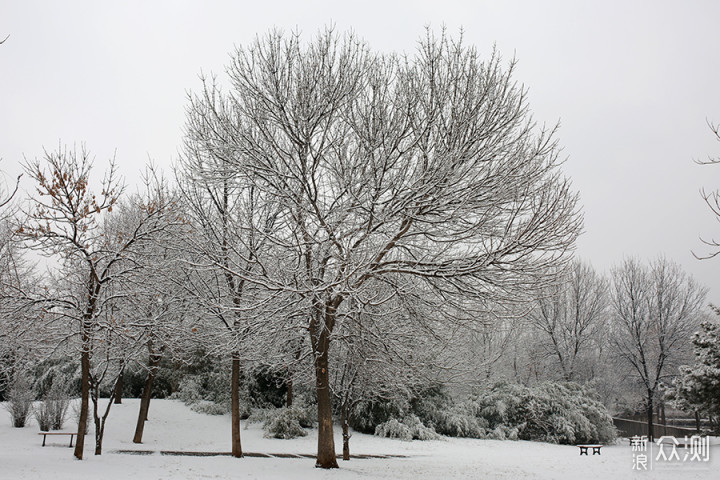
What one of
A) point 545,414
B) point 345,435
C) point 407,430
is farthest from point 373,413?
point 345,435

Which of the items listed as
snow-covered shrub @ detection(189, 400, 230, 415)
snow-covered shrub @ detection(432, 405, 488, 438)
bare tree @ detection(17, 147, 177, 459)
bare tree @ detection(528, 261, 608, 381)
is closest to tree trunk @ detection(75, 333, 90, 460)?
bare tree @ detection(17, 147, 177, 459)

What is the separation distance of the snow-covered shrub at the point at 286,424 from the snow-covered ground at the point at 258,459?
0.47 m

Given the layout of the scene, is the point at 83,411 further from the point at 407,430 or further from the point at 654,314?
the point at 654,314

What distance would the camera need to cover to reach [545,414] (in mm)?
21609

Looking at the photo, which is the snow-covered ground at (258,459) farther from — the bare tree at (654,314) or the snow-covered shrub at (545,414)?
the bare tree at (654,314)

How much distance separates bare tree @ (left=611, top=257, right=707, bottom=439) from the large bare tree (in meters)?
20.0

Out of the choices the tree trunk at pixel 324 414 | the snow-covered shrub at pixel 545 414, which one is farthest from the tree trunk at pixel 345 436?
the snow-covered shrub at pixel 545 414

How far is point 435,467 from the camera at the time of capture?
12.0 metres

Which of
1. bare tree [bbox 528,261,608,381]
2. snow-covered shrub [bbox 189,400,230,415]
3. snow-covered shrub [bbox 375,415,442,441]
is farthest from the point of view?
bare tree [bbox 528,261,608,381]

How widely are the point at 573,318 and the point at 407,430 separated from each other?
13245 mm

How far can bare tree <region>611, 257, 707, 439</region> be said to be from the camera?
25344 millimetres

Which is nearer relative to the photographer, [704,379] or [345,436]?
[345,436]

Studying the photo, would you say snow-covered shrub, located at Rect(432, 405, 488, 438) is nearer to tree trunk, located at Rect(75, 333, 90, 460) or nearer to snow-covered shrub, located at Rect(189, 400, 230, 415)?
snow-covered shrub, located at Rect(189, 400, 230, 415)

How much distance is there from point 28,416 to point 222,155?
1409 cm
